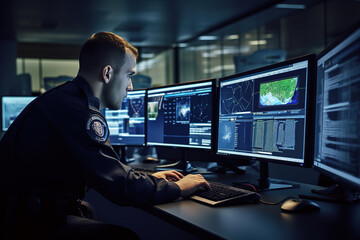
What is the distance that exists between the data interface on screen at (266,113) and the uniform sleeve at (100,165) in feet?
1.85

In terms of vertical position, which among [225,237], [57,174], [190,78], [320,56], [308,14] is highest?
[308,14]

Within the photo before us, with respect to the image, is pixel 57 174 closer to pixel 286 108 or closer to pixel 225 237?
pixel 225 237

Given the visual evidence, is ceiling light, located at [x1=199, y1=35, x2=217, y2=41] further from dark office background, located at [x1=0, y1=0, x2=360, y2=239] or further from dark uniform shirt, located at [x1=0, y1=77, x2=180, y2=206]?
dark uniform shirt, located at [x1=0, y1=77, x2=180, y2=206]

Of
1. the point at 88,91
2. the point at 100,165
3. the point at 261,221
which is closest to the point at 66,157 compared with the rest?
the point at 100,165

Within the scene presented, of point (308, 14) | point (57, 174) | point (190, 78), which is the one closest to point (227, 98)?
point (57, 174)

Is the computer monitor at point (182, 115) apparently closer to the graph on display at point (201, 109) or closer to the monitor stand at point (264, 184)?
the graph on display at point (201, 109)

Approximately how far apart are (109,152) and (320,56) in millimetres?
854

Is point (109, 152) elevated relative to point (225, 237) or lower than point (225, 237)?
elevated

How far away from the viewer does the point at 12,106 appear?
3484 mm

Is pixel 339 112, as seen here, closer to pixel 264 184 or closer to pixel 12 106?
pixel 264 184

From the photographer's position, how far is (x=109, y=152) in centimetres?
126

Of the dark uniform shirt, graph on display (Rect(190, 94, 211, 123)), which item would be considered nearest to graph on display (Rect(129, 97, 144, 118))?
graph on display (Rect(190, 94, 211, 123))

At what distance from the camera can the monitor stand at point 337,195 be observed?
1.33m

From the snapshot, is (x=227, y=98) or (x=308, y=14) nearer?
(x=227, y=98)
